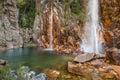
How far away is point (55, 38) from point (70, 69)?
45.5 feet

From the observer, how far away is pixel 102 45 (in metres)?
24.5

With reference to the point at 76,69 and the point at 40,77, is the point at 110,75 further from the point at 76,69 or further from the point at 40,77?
the point at 40,77

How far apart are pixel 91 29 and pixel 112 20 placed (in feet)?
11.0

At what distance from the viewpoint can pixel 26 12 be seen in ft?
101

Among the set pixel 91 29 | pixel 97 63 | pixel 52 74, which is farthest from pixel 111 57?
pixel 91 29

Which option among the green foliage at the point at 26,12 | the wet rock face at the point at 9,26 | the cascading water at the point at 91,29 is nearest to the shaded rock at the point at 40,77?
the cascading water at the point at 91,29

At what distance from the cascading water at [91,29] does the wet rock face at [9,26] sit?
8.59 meters

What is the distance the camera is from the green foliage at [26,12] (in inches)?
1169

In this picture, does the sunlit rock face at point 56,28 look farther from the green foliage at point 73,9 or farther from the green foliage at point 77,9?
the green foliage at point 77,9

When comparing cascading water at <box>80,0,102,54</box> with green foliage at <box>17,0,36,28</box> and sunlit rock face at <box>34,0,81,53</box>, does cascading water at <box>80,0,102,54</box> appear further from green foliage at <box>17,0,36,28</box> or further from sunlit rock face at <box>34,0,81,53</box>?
green foliage at <box>17,0,36,28</box>

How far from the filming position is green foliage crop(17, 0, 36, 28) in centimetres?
2970

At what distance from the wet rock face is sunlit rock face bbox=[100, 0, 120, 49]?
1133 centimetres

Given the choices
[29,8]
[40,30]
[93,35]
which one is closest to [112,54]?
[93,35]

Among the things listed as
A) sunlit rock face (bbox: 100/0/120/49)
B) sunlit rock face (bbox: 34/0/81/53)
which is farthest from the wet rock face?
sunlit rock face (bbox: 100/0/120/49)
